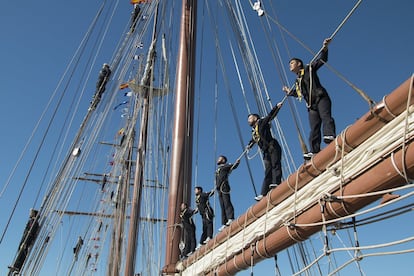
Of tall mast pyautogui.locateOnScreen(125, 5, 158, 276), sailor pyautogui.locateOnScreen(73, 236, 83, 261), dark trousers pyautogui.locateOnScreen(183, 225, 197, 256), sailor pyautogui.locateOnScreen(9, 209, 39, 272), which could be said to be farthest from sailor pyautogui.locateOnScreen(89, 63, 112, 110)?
sailor pyautogui.locateOnScreen(73, 236, 83, 261)

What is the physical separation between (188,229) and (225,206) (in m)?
1.03

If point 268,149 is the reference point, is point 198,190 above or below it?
above

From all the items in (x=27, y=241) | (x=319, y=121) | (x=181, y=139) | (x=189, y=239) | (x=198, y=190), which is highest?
(x=181, y=139)

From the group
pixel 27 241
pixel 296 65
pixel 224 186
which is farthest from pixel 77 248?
pixel 296 65

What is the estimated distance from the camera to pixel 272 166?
5105mm

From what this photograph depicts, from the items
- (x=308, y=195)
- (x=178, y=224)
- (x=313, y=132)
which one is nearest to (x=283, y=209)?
(x=308, y=195)

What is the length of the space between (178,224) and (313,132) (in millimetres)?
3477

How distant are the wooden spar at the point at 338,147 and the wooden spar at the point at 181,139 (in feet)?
7.68

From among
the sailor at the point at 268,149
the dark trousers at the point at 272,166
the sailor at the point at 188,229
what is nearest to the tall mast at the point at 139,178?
the sailor at the point at 188,229

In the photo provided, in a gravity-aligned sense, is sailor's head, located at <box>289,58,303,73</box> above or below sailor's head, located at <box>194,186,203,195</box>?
below

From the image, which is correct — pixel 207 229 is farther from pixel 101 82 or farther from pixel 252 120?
pixel 101 82

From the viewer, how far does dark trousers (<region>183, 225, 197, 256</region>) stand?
6.79m

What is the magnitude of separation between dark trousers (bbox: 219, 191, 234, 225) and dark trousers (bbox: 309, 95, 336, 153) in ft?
7.41

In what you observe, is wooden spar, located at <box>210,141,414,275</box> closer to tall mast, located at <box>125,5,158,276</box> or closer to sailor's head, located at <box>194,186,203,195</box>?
sailor's head, located at <box>194,186,203,195</box>
